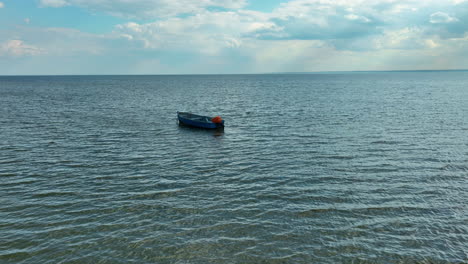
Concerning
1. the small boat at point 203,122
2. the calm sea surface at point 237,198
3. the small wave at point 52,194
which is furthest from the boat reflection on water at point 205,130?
the small wave at point 52,194

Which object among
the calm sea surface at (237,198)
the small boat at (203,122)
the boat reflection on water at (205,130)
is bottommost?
the calm sea surface at (237,198)

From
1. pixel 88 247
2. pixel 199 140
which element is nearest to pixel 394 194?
pixel 88 247

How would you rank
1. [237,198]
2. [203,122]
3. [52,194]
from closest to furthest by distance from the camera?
[237,198] → [52,194] → [203,122]

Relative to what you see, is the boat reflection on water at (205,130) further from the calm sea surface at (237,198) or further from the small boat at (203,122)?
the calm sea surface at (237,198)

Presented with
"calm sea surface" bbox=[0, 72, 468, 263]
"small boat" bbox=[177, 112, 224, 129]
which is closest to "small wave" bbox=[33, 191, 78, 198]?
"calm sea surface" bbox=[0, 72, 468, 263]

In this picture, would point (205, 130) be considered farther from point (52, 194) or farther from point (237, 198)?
point (52, 194)

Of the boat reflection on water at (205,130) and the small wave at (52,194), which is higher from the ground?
the boat reflection on water at (205,130)

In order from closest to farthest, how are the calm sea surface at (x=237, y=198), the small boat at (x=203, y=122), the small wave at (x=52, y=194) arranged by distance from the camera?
the calm sea surface at (x=237, y=198) → the small wave at (x=52, y=194) → the small boat at (x=203, y=122)

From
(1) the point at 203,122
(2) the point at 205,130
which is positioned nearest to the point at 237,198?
(2) the point at 205,130

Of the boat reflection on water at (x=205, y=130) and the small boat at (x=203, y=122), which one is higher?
the small boat at (x=203, y=122)

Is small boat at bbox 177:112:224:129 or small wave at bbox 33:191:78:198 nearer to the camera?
small wave at bbox 33:191:78:198

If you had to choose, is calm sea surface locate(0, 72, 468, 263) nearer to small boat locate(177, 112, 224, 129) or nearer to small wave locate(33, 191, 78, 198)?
small wave locate(33, 191, 78, 198)

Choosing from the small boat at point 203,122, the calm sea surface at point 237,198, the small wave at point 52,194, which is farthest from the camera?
the small boat at point 203,122

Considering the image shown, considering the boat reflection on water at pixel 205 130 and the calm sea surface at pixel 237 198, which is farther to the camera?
the boat reflection on water at pixel 205 130
